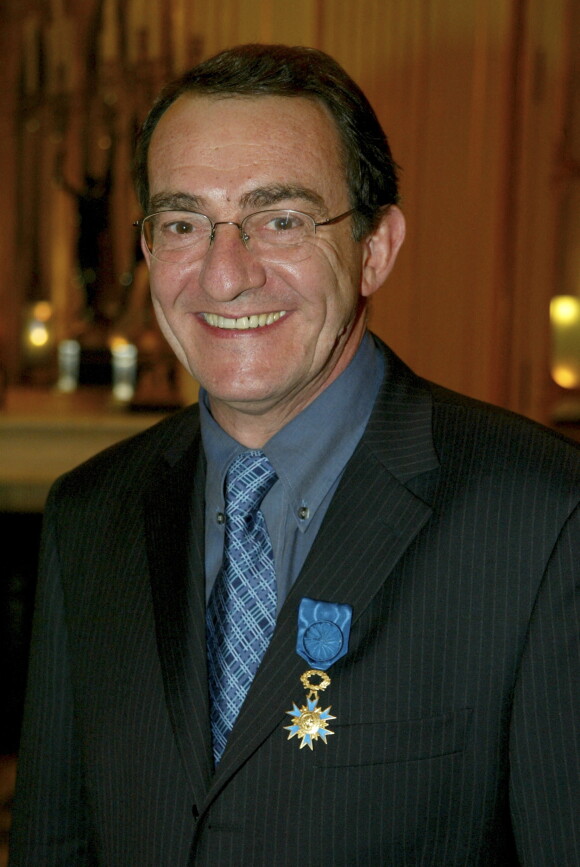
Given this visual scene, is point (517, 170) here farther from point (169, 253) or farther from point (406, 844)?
point (406, 844)

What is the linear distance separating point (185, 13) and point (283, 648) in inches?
151

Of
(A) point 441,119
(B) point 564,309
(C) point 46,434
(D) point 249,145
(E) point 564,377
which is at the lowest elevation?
(C) point 46,434

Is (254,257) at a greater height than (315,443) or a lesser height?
greater

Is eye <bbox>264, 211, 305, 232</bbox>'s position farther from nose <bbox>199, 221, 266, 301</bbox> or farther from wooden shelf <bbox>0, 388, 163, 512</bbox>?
wooden shelf <bbox>0, 388, 163, 512</bbox>

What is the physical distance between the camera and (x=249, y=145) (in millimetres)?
1280

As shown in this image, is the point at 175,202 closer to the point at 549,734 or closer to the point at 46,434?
the point at 549,734

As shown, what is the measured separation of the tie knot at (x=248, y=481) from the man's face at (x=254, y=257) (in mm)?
64

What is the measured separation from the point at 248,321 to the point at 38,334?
11.5 feet

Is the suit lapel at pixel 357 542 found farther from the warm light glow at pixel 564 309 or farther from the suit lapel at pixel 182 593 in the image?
the warm light glow at pixel 564 309

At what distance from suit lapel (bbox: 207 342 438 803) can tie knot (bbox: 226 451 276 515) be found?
4.1 inches

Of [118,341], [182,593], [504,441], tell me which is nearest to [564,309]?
[118,341]

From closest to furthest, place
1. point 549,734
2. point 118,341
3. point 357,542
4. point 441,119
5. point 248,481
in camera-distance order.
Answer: point 549,734
point 357,542
point 248,481
point 441,119
point 118,341

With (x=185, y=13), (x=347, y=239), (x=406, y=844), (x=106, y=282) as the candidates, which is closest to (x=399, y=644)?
(x=406, y=844)

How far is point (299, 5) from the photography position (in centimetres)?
438
